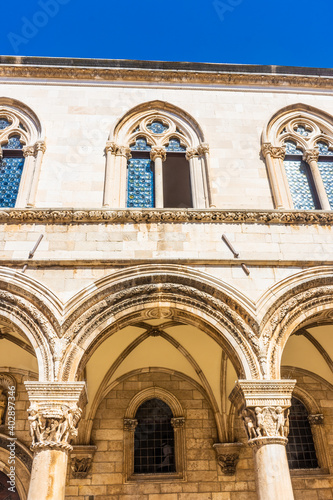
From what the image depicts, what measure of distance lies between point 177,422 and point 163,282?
3673 millimetres

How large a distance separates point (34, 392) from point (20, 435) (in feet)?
11.1

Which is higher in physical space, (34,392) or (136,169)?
(136,169)

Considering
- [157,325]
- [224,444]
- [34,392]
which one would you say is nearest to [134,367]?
[157,325]

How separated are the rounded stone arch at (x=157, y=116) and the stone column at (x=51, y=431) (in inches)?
217

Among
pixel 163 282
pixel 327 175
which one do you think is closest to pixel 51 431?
pixel 163 282

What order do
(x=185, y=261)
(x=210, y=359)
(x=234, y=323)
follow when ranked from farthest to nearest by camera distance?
(x=210, y=359) → (x=185, y=261) → (x=234, y=323)

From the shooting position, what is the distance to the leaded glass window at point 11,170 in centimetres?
906

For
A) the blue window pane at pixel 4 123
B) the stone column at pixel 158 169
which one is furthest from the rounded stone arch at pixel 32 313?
the blue window pane at pixel 4 123

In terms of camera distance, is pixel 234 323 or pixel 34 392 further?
pixel 234 323

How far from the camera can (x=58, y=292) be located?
708cm

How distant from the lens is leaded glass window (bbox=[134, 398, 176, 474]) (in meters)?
9.05

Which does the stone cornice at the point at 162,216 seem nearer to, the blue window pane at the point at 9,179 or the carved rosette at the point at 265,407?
the blue window pane at the point at 9,179

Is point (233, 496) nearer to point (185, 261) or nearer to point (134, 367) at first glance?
point (134, 367)

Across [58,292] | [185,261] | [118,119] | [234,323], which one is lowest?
[234,323]
